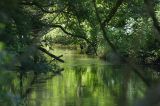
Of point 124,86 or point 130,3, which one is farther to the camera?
point 130,3

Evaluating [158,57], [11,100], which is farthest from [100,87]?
[11,100]

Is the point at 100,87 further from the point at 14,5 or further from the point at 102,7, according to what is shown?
the point at 14,5

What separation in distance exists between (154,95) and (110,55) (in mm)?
188

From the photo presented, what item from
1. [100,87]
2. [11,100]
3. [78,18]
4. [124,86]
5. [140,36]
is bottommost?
[100,87]

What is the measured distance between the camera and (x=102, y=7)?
8047 mm

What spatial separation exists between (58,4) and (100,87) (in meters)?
11.2

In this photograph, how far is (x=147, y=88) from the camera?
3.92ft

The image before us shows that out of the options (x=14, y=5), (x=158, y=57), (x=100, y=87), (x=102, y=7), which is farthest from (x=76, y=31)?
(x=158, y=57)

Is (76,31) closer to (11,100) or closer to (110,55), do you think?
(11,100)

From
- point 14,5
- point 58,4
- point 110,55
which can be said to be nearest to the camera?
point 110,55

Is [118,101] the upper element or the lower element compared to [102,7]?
lower

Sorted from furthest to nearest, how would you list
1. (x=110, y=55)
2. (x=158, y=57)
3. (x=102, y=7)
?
(x=158, y=57)
(x=102, y=7)
(x=110, y=55)

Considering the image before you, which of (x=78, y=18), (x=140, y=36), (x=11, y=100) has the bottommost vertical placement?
(x=11, y=100)

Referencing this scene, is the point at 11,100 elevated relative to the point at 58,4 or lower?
lower
